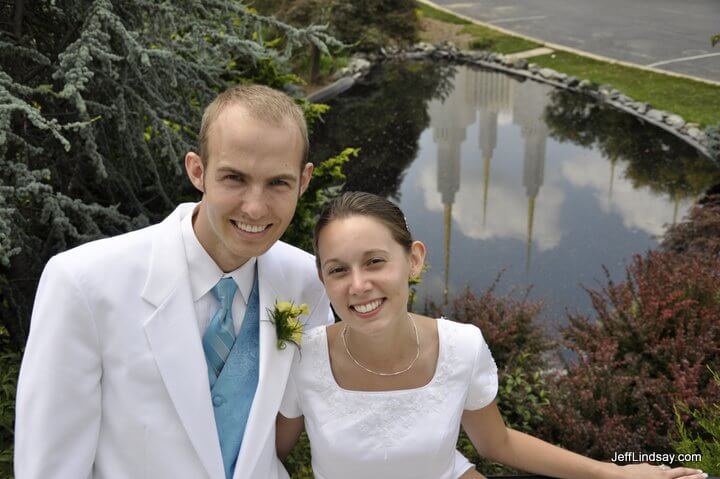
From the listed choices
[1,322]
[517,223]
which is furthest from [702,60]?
[1,322]

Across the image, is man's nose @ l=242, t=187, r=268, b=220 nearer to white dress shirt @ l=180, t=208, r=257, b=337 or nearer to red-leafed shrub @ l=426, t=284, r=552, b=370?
white dress shirt @ l=180, t=208, r=257, b=337

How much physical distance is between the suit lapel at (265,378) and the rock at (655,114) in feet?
38.8

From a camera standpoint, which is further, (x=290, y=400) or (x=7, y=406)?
(x=7, y=406)

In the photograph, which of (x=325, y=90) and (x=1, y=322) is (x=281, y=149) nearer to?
(x=1, y=322)

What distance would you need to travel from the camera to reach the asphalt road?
55.0 ft

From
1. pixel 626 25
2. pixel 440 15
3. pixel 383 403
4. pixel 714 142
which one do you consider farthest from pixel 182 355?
pixel 440 15

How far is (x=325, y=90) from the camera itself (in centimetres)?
1453

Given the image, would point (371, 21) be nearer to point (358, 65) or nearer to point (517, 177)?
point (358, 65)

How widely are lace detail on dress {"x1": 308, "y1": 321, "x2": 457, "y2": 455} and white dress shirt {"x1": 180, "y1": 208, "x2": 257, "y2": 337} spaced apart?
37 centimetres

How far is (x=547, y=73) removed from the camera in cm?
1595

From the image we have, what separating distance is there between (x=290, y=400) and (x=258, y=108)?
0.97 meters

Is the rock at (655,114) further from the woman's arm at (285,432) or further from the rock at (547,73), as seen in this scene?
the woman's arm at (285,432)

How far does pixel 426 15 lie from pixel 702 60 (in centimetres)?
848

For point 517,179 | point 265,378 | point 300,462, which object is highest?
point 265,378
